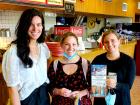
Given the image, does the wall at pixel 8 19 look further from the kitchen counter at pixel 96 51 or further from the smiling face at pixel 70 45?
the smiling face at pixel 70 45

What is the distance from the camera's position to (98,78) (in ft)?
6.84

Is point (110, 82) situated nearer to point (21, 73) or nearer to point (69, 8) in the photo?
point (21, 73)

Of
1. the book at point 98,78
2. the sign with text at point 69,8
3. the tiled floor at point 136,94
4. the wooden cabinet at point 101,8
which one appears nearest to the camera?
the book at point 98,78

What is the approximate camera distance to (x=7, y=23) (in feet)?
13.5

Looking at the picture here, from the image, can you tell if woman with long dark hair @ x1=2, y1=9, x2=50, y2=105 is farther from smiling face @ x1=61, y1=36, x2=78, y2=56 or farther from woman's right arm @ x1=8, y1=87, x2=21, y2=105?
smiling face @ x1=61, y1=36, x2=78, y2=56

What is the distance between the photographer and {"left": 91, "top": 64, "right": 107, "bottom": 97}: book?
6.84ft

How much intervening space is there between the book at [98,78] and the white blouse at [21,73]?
381mm

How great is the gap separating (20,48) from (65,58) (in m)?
0.45

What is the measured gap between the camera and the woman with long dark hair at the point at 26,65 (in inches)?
71.7

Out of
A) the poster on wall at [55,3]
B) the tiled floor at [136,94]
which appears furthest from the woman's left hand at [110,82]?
the tiled floor at [136,94]

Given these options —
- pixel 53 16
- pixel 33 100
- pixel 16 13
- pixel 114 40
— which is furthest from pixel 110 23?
pixel 33 100

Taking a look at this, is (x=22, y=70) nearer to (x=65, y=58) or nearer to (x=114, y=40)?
(x=65, y=58)

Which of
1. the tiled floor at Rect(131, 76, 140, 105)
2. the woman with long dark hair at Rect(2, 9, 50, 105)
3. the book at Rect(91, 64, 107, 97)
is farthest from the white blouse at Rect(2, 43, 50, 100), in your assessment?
the tiled floor at Rect(131, 76, 140, 105)

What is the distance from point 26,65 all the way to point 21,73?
7cm
